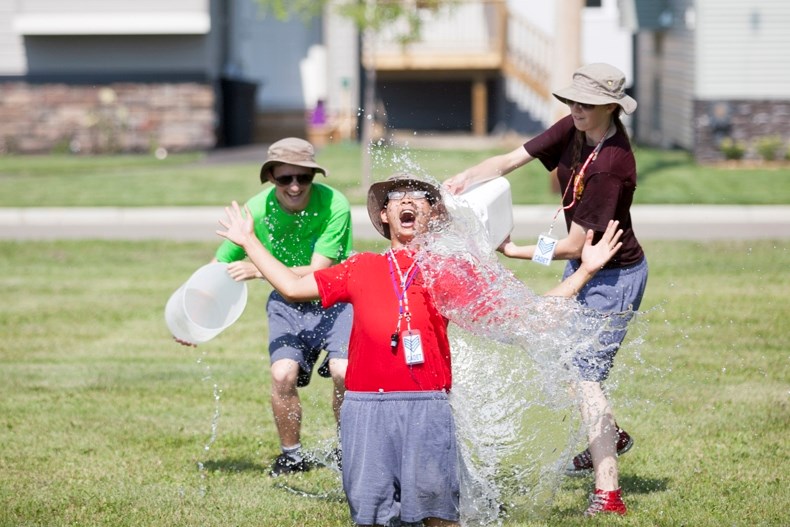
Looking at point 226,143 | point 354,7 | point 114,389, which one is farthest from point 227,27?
point 114,389

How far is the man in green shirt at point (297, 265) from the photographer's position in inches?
251

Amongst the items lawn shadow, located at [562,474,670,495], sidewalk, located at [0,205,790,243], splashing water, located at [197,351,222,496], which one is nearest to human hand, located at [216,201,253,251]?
splashing water, located at [197,351,222,496]

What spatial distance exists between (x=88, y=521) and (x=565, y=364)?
219cm

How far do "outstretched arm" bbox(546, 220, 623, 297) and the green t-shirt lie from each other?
4.69 feet

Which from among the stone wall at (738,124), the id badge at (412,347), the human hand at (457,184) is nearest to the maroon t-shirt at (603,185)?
the human hand at (457,184)

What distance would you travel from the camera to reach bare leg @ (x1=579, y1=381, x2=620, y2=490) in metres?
5.65

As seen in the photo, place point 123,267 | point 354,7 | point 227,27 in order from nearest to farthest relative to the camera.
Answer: point 123,267 < point 354,7 < point 227,27

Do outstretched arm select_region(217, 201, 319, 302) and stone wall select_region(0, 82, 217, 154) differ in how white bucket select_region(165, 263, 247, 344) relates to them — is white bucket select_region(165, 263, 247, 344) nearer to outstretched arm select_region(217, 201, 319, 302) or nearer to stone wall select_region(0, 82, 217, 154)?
outstretched arm select_region(217, 201, 319, 302)

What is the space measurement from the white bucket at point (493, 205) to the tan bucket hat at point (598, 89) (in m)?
0.49

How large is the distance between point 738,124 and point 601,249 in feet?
61.3

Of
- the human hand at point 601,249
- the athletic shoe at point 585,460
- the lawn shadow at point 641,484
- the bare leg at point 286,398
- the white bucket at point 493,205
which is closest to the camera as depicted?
the human hand at point 601,249

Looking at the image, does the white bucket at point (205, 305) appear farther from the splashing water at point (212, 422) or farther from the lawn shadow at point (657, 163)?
the lawn shadow at point (657, 163)

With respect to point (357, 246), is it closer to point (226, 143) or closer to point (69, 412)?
point (69, 412)

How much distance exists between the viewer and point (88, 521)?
18.7 feet
